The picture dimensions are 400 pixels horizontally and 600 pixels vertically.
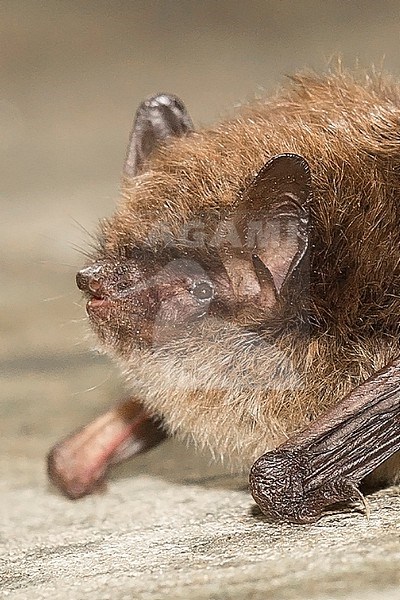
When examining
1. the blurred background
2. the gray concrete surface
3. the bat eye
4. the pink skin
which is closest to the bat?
the bat eye

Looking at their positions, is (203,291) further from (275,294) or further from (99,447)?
(99,447)

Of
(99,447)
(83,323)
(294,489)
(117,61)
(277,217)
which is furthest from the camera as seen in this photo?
(117,61)

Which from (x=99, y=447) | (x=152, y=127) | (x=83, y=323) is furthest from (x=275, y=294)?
(x=99, y=447)

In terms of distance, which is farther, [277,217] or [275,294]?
[275,294]

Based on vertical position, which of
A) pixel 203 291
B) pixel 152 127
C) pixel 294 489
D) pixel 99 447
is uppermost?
pixel 152 127

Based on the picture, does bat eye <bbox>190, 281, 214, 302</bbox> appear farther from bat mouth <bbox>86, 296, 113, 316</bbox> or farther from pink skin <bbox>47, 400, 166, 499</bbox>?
pink skin <bbox>47, 400, 166, 499</bbox>

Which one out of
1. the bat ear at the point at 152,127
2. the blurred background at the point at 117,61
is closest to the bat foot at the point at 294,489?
the bat ear at the point at 152,127
